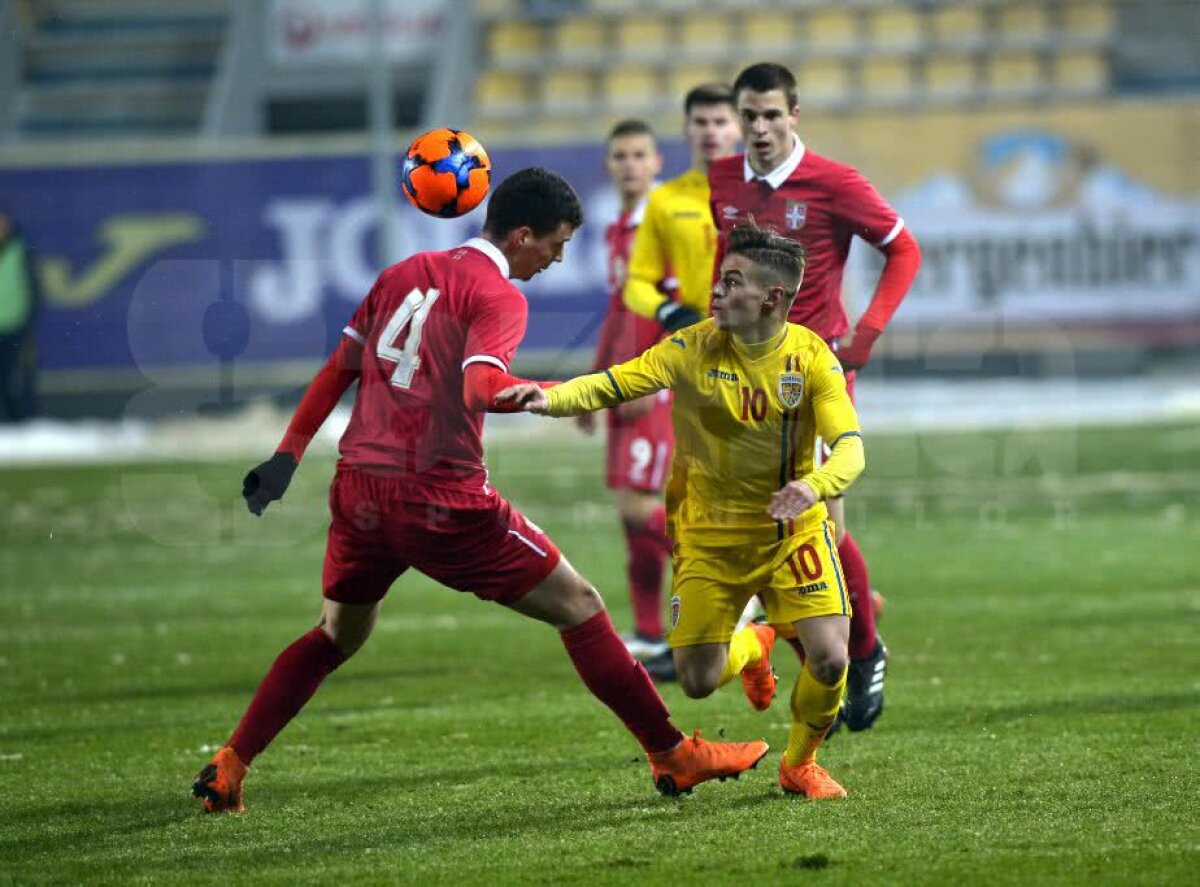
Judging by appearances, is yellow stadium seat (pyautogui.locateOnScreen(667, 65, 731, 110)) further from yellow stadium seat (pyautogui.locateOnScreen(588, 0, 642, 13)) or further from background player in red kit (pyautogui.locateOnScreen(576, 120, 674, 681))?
background player in red kit (pyautogui.locateOnScreen(576, 120, 674, 681))

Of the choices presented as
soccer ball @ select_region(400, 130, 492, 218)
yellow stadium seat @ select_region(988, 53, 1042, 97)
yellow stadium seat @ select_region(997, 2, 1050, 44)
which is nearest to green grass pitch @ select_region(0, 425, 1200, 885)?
soccer ball @ select_region(400, 130, 492, 218)

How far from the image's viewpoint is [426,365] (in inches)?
223

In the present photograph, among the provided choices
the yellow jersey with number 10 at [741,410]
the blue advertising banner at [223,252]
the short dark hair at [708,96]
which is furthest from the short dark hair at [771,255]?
the blue advertising banner at [223,252]

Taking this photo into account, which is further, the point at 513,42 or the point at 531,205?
the point at 513,42

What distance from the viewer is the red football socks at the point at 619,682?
5.83 meters

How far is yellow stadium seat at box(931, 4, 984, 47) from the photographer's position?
28875mm

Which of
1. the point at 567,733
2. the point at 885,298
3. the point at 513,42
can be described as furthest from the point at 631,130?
the point at 513,42

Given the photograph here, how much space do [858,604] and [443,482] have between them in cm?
181

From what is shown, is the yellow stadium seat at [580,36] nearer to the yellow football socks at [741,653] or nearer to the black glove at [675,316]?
the black glove at [675,316]

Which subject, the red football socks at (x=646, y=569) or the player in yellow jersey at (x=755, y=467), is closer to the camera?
the player in yellow jersey at (x=755, y=467)

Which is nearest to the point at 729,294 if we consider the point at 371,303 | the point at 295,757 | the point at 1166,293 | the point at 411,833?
the point at 371,303

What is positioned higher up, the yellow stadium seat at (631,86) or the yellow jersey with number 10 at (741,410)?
the yellow stadium seat at (631,86)

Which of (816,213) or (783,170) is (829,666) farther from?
(783,170)

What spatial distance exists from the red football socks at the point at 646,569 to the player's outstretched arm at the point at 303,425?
3286 mm
